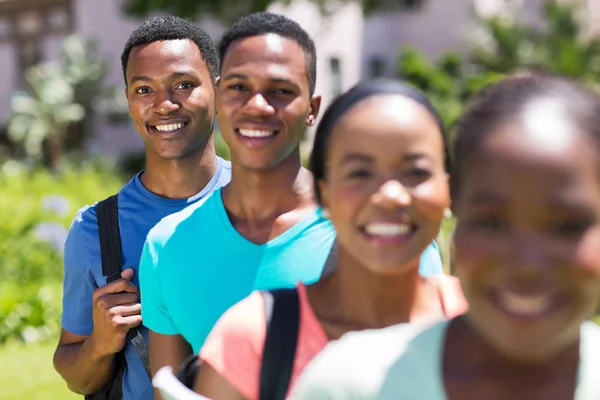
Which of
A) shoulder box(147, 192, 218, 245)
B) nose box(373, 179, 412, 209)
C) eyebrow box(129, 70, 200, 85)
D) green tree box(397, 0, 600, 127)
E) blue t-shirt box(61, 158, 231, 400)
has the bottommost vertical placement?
green tree box(397, 0, 600, 127)

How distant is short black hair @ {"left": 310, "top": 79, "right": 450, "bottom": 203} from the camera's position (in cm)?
168

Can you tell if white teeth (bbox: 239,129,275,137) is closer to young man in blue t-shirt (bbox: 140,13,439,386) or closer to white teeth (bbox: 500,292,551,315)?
young man in blue t-shirt (bbox: 140,13,439,386)

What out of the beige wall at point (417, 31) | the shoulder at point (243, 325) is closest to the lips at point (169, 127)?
the shoulder at point (243, 325)

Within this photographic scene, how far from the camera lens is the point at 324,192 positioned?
→ 5.74 feet

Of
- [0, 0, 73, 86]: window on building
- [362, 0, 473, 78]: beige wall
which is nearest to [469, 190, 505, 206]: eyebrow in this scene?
[0, 0, 73, 86]: window on building

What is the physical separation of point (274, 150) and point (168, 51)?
874mm

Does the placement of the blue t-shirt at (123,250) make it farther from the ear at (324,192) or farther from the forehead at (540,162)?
the forehead at (540,162)

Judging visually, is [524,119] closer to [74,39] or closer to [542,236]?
[542,236]

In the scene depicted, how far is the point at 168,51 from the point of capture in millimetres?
3025

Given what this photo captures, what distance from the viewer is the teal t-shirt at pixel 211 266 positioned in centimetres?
224

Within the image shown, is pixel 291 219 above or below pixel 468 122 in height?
below

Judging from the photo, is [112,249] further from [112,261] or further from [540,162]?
[540,162]

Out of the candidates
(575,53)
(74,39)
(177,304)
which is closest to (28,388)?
(177,304)

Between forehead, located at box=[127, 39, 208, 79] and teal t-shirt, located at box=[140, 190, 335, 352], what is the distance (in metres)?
0.80
